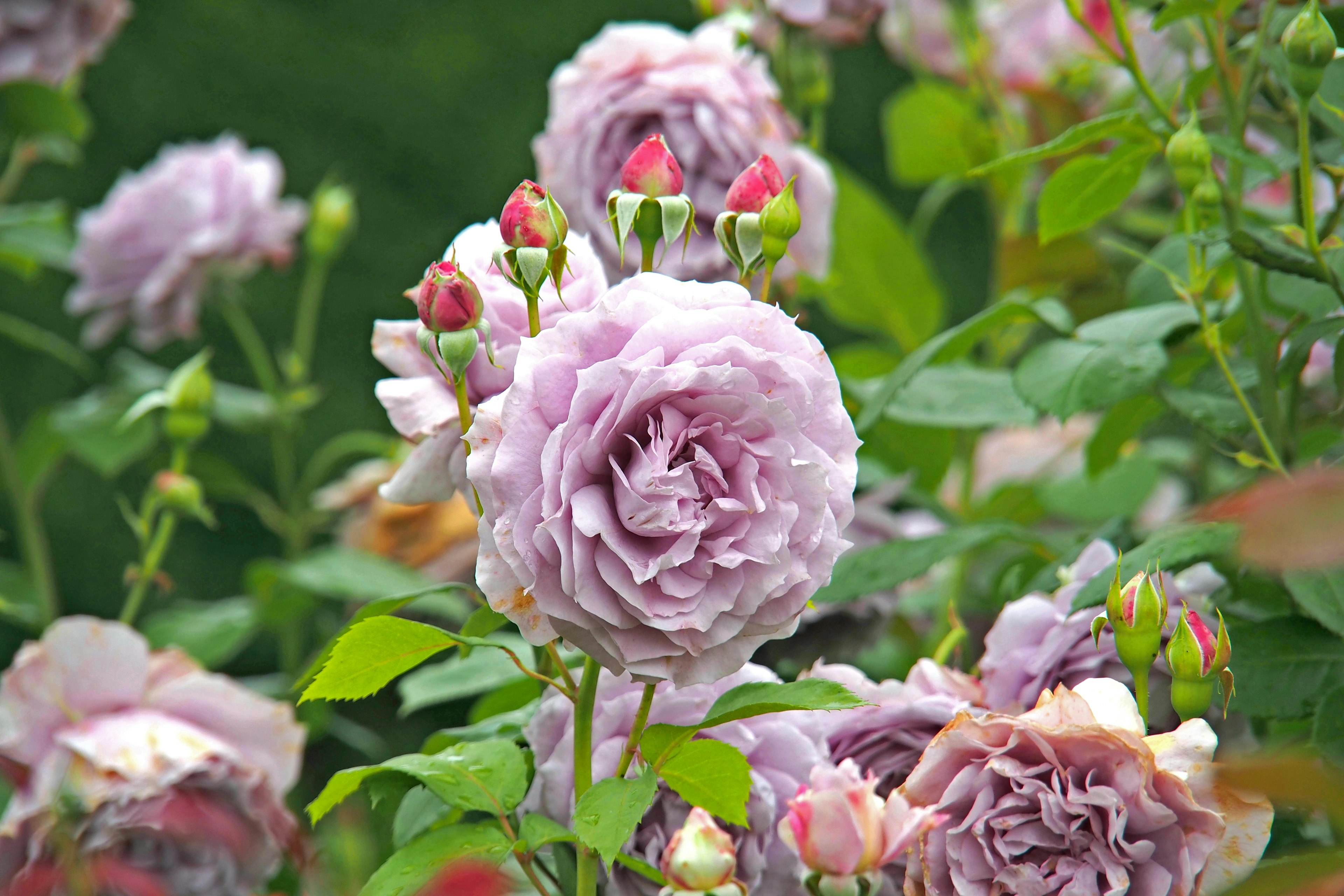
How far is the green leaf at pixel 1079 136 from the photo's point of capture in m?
0.52

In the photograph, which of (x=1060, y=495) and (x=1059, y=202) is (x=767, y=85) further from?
(x=1060, y=495)

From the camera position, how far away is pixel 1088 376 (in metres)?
0.55

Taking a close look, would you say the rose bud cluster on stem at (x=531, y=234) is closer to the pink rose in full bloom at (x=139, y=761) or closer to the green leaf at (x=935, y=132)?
the pink rose in full bloom at (x=139, y=761)

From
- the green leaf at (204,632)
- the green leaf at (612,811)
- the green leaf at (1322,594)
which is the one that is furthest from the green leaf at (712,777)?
the green leaf at (204,632)

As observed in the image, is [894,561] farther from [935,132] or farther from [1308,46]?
[935,132]

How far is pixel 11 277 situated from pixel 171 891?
1386 millimetres

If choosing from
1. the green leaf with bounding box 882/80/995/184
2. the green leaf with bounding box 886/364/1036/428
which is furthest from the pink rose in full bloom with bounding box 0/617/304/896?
the green leaf with bounding box 882/80/995/184

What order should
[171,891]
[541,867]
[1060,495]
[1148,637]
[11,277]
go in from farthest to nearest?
[11,277] → [1060,495] → [171,891] → [541,867] → [1148,637]

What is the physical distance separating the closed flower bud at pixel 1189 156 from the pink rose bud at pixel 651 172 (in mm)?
210

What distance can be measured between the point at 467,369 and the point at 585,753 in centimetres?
14

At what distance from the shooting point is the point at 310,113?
196 centimetres

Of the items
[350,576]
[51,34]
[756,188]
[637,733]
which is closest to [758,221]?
[756,188]

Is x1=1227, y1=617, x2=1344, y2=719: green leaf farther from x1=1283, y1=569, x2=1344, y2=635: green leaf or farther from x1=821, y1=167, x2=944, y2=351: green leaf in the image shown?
x1=821, y1=167, x2=944, y2=351: green leaf

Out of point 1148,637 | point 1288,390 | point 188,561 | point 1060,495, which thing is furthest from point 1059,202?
point 188,561
